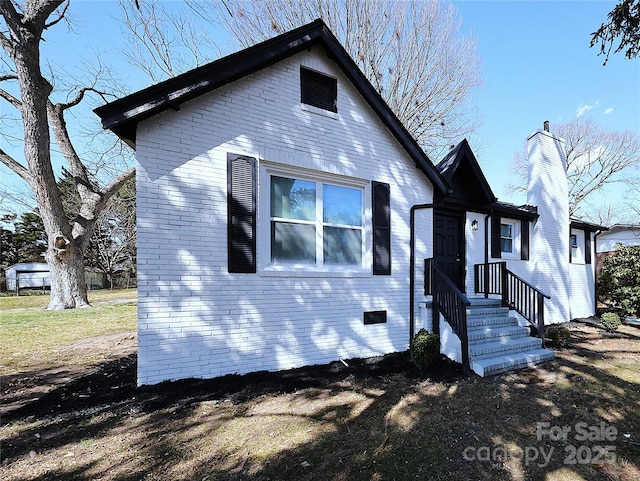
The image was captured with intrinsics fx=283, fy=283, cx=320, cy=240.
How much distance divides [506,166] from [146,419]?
34715 mm

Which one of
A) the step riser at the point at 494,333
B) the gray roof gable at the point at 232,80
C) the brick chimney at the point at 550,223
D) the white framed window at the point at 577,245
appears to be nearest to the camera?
the gray roof gable at the point at 232,80

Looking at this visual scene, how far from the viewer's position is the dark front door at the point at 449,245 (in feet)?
23.2

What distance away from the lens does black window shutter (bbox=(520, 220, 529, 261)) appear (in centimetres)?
956

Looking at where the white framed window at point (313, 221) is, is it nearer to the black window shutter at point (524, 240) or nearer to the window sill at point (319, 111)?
the window sill at point (319, 111)

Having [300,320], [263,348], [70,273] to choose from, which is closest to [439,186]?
[300,320]

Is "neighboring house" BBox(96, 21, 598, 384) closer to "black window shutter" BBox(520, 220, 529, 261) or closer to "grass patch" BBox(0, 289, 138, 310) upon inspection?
"black window shutter" BBox(520, 220, 529, 261)

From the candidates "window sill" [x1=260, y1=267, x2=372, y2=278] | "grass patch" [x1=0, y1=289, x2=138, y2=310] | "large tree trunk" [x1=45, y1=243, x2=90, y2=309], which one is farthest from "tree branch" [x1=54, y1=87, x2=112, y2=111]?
"window sill" [x1=260, y1=267, x2=372, y2=278]

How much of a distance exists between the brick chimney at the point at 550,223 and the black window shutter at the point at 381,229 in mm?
6983

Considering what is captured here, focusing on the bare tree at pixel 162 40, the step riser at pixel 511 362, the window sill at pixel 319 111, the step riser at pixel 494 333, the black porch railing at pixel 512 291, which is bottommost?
the step riser at pixel 511 362

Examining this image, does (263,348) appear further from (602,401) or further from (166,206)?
(602,401)

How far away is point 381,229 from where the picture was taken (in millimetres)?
5902

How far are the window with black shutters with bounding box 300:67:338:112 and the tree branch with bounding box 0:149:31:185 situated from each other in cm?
1103

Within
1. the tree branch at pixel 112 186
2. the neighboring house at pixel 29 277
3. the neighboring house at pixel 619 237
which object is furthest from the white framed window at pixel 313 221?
the neighboring house at pixel 29 277

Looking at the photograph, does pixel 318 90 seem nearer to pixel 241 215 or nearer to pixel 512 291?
pixel 241 215
